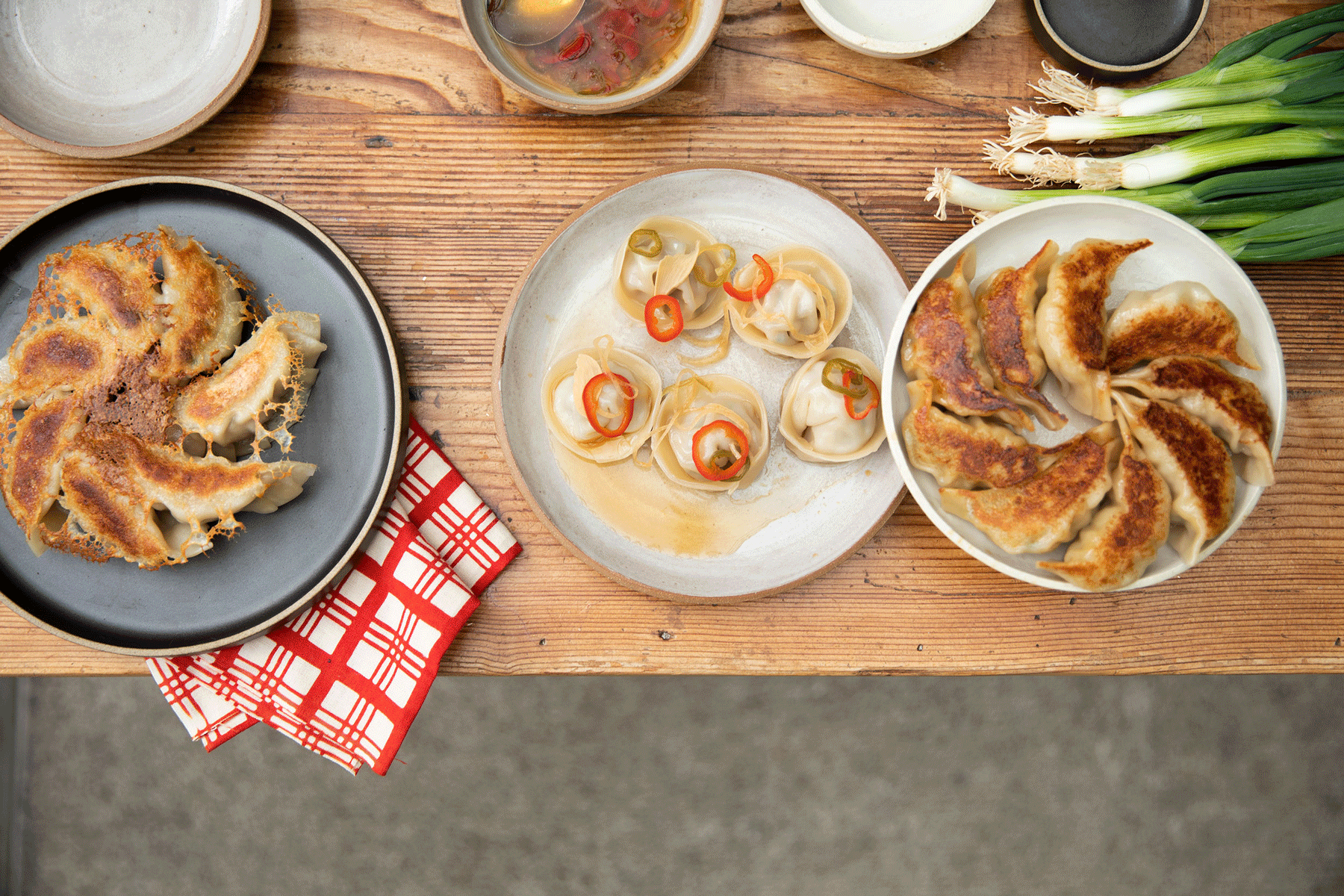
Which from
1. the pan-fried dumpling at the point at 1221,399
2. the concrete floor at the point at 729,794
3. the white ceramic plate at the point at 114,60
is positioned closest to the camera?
the pan-fried dumpling at the point at 1221,399

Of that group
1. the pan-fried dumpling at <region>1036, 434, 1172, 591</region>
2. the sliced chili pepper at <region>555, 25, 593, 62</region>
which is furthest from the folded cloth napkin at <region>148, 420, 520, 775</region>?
the pan-fried dumpling at <region>1036, 434, 1172, 591</region>

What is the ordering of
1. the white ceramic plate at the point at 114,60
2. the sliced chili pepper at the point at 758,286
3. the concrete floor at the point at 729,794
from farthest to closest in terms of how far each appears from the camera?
the concrete floor at the point at 729,794
the white ceramic plate at the point at 114,60
the sliced chili pepper at the point at 758,286

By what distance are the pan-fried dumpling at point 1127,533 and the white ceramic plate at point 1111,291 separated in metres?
0.04

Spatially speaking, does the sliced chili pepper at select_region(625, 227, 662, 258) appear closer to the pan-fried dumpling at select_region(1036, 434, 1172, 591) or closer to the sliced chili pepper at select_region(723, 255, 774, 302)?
the sliced chili pepper at select_region(723, 255, 774, 302)

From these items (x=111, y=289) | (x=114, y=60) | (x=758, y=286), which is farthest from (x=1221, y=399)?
(x=114, y=60)

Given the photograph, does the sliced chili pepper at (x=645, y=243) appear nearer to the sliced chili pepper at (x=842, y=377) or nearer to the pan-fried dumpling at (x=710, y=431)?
the pan-fried dumpling at (x=710, y=431)

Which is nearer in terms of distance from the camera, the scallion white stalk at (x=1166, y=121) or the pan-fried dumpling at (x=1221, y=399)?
the pan-fried dumpling at (x=1221, y=399)

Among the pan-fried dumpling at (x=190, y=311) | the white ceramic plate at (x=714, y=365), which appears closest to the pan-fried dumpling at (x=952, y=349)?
the white ceramic plate at (x=714, y=365)

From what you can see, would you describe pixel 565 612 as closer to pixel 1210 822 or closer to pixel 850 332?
pixel 850 332

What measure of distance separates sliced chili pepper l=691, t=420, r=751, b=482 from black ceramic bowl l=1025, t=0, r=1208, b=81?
3.81 feet

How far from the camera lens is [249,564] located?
1.57m

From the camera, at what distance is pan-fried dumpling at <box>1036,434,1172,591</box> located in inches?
56.4

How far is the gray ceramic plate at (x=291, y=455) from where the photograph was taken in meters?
1.54

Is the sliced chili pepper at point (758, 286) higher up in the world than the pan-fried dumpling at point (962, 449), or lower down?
higher up
